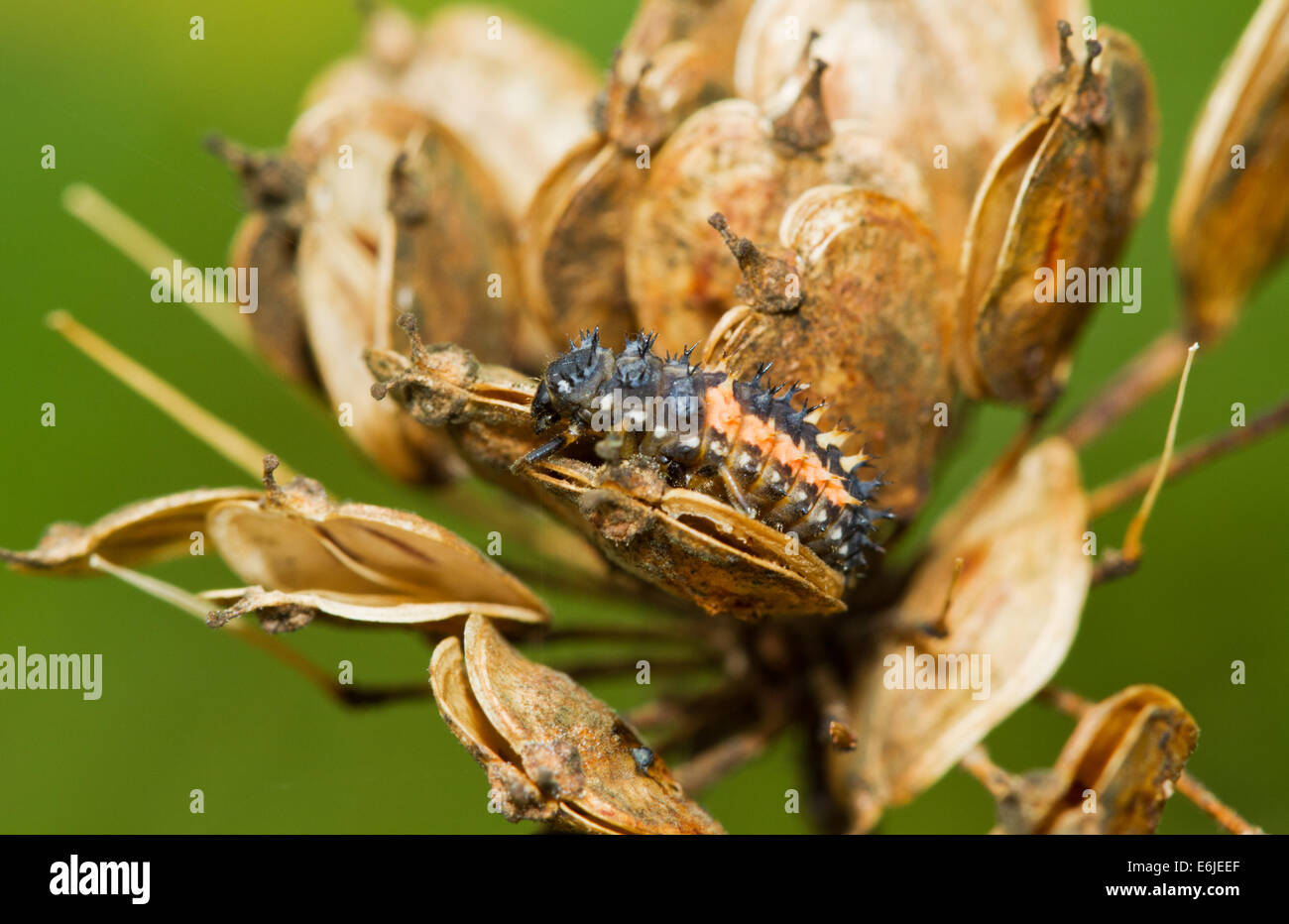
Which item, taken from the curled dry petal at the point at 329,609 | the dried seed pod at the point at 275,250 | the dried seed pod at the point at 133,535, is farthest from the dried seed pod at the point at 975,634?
the dried seed pod at the point at 275,250

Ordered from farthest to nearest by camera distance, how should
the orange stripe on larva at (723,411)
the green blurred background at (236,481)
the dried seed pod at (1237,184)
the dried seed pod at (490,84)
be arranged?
the green blurred background at (236,481)
the dried seed pod at (490,84)
the dried seed pod at (1237,184)
the orange stripe on larva at (723,411)

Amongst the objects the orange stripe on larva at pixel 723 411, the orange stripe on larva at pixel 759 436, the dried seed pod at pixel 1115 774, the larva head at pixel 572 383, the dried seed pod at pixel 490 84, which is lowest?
the dried seed pod at pixel 1115 774

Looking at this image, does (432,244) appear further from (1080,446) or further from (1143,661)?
(1143,661)

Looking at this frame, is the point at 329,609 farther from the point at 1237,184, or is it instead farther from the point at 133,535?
the point at 1237,184

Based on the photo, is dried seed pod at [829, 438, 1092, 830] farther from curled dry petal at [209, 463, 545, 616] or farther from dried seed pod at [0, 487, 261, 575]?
dried seed pod at [0, 487, 261, 575]

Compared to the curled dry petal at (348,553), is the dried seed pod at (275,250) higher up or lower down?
higher up

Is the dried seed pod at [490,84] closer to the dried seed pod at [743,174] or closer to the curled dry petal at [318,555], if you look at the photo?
the dried seed pod at [743,174]
